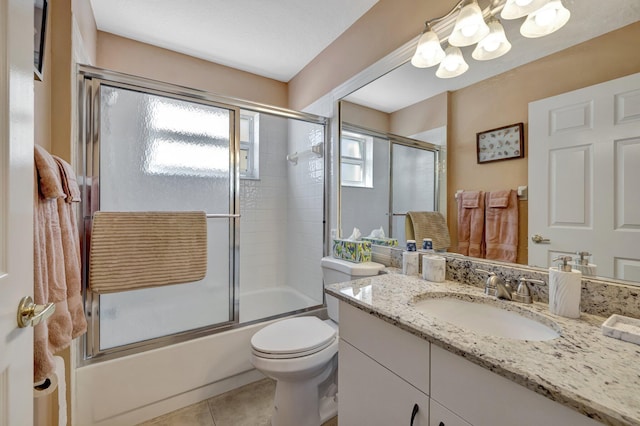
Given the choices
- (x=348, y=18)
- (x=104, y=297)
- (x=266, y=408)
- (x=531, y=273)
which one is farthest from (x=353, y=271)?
(x=348, y=18)

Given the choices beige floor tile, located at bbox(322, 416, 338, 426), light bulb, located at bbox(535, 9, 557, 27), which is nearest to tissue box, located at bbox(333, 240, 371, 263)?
beige floor tile, located at bbox(322, 416, 338, 426)

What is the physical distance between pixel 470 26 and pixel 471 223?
2.57 feet

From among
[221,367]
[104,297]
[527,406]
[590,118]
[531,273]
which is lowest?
[221,367]

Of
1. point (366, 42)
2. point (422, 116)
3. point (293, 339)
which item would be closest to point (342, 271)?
point (293, 339)

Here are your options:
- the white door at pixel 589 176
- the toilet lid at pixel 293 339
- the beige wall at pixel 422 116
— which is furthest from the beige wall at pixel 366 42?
the toilet lid at pixel 293 339

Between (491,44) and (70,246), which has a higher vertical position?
(491,44)

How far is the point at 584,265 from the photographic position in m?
0.84

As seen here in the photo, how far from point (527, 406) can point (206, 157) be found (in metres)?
1.87

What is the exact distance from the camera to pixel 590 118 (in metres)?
0.82

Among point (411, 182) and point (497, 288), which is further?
point (411, 182)

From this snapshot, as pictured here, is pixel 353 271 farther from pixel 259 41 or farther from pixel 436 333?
pixel 259 41

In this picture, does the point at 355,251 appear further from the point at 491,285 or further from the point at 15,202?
the point at 15,202

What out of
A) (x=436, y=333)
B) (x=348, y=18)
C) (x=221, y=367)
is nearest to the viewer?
(x=436, y=333)

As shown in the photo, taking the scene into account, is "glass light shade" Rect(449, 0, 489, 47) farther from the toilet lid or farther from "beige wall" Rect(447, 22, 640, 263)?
the toilet lid
